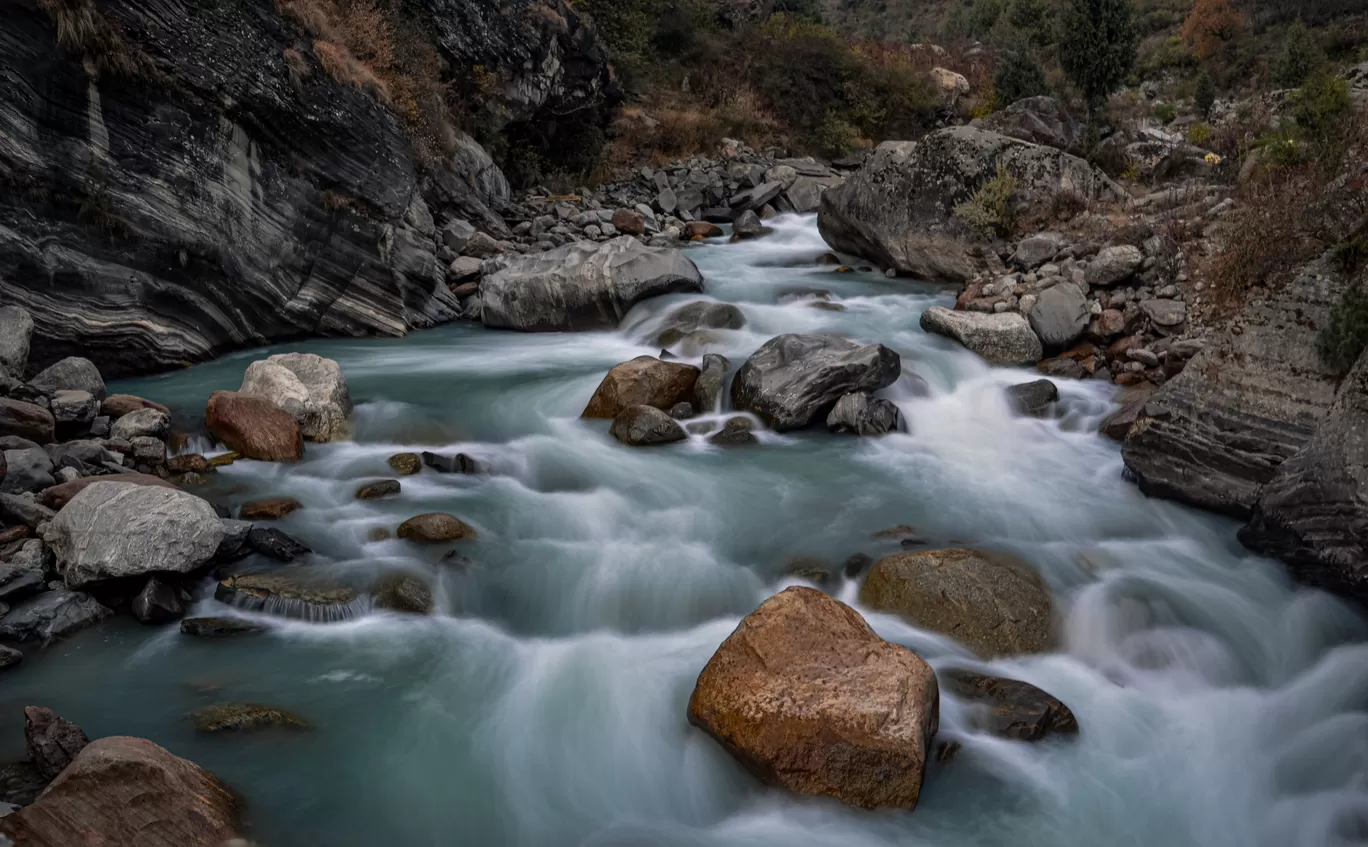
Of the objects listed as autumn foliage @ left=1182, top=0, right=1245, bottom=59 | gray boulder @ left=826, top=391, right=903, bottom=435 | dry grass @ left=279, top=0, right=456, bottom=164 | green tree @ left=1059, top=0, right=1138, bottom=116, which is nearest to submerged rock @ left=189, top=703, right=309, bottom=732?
gray boulder @ left=826, top=391, right=903, bottom=435

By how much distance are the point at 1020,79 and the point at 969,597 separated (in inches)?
773

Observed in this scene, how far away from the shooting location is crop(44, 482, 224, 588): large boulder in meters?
5.72

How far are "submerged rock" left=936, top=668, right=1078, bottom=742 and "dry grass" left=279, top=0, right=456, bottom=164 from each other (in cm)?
1110

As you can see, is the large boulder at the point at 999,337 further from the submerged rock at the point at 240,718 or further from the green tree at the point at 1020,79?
the green tree at the point at 1020,79

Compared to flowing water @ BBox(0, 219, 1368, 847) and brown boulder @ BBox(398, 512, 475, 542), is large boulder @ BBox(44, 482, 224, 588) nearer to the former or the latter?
flowing water @ BBox(0, 219, 1368, 847)

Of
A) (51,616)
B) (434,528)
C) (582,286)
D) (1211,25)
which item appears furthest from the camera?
(1211,25)

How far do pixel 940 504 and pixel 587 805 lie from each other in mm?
4341

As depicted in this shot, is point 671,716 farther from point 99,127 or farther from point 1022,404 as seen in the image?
point 99,127

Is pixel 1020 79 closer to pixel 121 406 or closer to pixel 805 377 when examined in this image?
pixel 805 377

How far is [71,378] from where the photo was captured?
27.7 ft

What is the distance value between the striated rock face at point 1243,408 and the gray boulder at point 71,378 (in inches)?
383

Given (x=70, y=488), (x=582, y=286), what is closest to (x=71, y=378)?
(x=70, y=488)

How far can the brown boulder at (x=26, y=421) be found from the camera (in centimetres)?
732

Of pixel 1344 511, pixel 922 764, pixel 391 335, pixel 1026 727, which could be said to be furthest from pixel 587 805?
pixel 391 335
